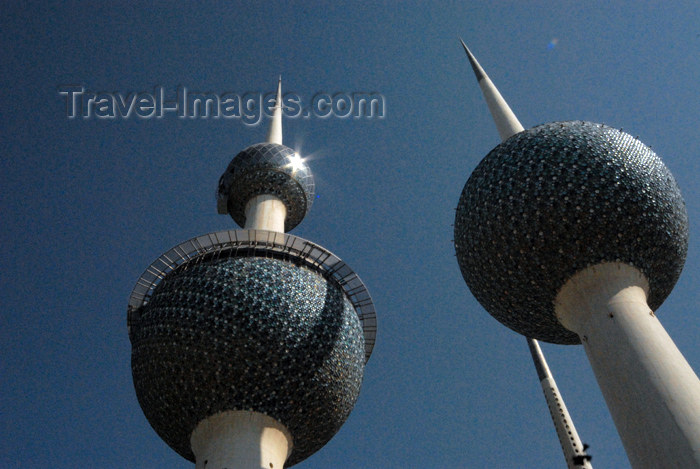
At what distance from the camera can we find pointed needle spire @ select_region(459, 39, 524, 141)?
2627 centimetres

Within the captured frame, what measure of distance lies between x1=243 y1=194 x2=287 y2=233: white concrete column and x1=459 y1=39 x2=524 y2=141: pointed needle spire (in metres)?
12.1

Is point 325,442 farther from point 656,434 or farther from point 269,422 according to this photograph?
point 656,434

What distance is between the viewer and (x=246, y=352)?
2173cm

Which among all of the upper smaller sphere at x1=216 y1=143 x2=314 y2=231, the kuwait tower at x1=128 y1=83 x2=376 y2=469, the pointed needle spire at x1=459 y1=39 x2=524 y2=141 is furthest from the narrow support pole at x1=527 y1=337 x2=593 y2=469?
the upper smaller sphere at x1=216 y1=143 x2=314 y2=231

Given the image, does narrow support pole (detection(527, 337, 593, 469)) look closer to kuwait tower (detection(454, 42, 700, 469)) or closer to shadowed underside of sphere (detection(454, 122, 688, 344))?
kuwait tower (detection(454, 42, 700, 469))

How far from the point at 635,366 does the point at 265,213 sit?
20965 mm

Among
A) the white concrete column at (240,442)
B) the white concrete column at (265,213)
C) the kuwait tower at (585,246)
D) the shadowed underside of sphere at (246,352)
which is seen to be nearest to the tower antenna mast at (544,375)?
the kuwait tower at (585,246)

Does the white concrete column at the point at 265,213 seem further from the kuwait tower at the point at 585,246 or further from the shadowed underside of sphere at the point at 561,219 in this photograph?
the shadowed underside of sphere at the point at 561,219

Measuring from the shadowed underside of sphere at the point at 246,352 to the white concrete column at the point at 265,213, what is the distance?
6.63m

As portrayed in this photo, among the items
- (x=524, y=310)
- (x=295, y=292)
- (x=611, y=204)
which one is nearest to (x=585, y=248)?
(x=611, y=204)

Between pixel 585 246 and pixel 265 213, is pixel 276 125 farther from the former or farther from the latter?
pixel 585 246

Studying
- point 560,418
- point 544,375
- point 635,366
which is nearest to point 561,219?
point 635,366

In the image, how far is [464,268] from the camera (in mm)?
22219

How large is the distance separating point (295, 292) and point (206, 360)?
171 inches
